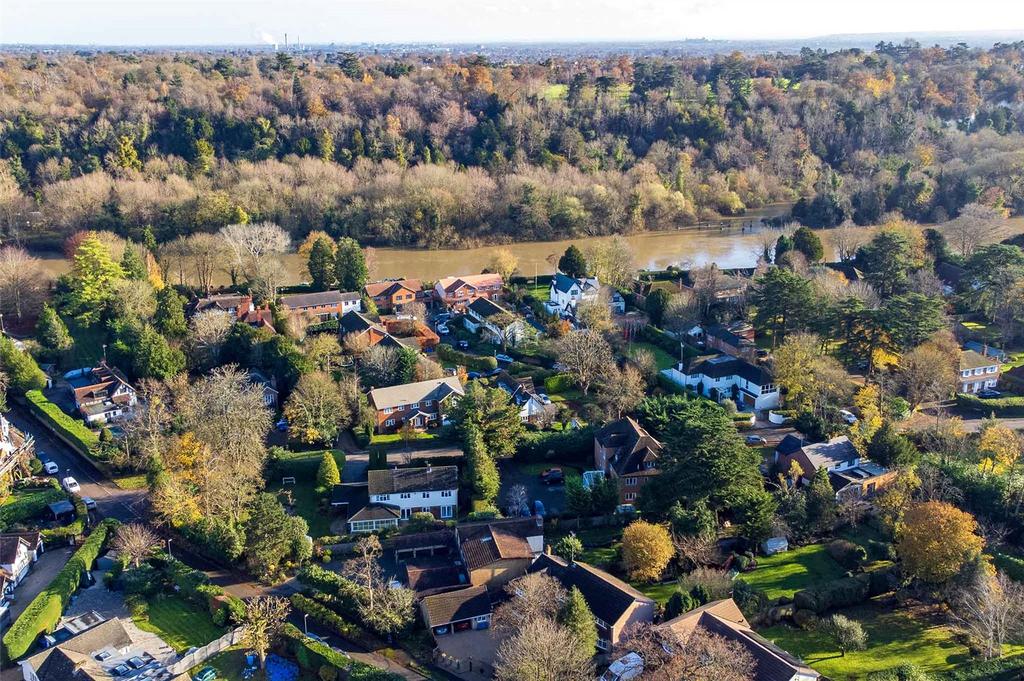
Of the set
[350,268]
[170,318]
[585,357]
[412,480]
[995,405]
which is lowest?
[412,480]

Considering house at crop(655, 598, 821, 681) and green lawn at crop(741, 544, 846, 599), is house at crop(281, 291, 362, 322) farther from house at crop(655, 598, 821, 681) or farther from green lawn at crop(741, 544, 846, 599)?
house at crop(655, 598, 821, 681)

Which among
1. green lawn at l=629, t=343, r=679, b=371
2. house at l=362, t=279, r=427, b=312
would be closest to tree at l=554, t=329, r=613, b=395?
green lawn at l=629, t=343, r=679, b=371

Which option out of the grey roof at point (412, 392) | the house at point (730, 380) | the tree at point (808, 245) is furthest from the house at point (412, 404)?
the tree at point (808, 245)

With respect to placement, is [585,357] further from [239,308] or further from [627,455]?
[239,308]

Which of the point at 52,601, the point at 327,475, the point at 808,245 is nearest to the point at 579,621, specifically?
the point at 327,475

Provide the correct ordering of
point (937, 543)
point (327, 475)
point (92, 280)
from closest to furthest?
point (937, 543), point (327, 475), point (92, 280)

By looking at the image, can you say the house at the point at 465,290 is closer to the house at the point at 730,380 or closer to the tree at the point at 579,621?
the house at the point at 730,380

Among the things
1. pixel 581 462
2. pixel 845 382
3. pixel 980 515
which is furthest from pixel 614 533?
pixel 845 382
